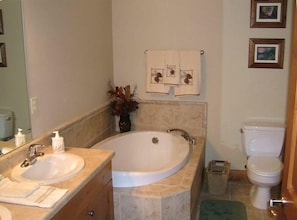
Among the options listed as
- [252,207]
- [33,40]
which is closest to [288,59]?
[252,207]

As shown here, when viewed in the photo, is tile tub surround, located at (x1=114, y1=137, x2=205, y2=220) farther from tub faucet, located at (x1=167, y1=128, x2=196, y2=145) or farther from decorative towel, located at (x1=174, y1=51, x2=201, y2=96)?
decorative towel, located at (x1=174, y1=51, x2=201, y2=96)

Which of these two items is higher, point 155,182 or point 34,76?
point 34,76

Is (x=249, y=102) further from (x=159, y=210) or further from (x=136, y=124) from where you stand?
(x=159, y=210)

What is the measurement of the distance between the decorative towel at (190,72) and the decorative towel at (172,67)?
56 mm

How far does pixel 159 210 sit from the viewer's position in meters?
2.26

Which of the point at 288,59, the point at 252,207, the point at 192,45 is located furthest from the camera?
the point at 192,45

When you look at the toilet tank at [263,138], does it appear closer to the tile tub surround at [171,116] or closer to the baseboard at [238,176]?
the baseboard at [238,176]

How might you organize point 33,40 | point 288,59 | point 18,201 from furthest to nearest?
point 288,59 → point 33,40 → point 18,201

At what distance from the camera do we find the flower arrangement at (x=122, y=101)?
11.7ft

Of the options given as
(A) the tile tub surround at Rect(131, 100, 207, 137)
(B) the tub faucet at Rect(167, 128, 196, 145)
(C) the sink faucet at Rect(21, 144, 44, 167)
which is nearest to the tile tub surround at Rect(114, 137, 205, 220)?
(C) the sink faucet at Rect(21, 144, 44, 167)

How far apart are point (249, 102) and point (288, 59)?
0.59 m

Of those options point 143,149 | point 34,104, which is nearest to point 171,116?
point 143,149

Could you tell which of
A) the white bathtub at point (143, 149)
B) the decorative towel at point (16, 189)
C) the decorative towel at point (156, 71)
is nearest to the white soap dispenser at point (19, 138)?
the decorative towel at point (16, 189)

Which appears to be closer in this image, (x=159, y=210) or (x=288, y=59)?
(x=159, y=210)
